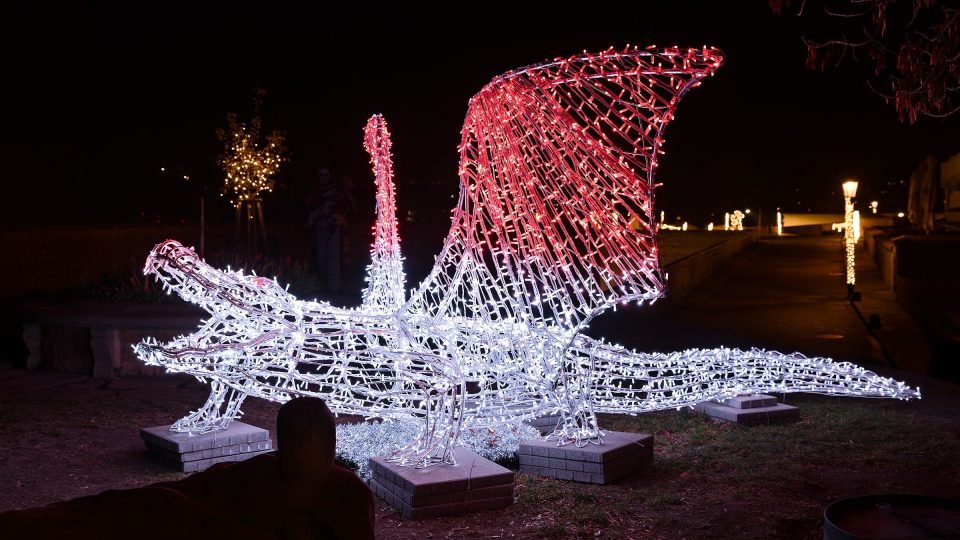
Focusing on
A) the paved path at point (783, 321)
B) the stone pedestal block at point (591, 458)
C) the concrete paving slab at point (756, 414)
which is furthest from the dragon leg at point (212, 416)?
the paved path at point (783, 321)

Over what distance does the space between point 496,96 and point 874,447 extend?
13.3 feet

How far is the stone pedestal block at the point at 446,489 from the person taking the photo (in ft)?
17.6

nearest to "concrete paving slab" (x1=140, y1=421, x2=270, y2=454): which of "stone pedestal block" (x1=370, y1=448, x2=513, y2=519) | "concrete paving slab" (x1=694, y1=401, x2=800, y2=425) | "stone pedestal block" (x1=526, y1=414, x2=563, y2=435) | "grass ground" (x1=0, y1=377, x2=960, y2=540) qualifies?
"grass ground" (x1=0, y1=377, x2=960, y2=540)

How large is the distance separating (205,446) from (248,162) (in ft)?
38.8

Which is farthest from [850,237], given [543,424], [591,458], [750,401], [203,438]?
[203,438]

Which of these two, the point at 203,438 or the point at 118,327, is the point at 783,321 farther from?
the point at 203,438

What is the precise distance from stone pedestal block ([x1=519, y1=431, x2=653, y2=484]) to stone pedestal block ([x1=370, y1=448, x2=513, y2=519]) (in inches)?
26.7

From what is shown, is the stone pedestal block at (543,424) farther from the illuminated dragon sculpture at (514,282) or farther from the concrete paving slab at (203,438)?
the concrete paving slab at (203,438)

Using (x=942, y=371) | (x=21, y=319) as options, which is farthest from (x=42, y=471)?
(x=942, y=371)

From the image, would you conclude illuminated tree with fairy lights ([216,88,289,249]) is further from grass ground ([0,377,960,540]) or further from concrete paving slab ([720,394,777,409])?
concrete paving slab ([720,394,777,409])

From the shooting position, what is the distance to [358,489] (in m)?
2.42

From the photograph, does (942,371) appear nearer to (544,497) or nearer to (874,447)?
(874,447)

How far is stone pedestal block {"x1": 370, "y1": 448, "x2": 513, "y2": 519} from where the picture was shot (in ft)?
17.6

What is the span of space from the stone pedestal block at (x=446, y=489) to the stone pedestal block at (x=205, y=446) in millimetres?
1337
